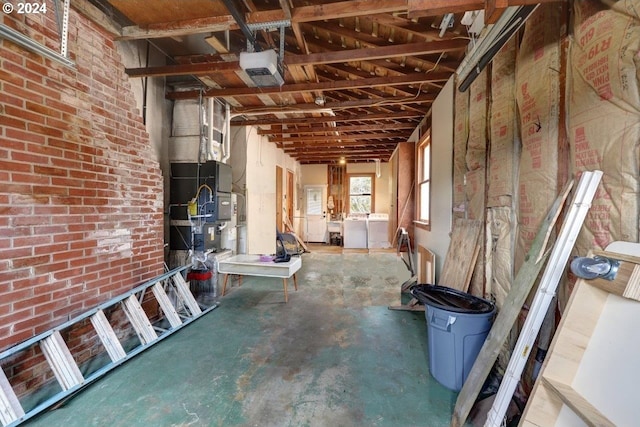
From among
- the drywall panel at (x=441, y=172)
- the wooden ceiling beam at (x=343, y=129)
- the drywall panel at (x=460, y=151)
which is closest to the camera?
the drywall panel at (x=460, y=151)

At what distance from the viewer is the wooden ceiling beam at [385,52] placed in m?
2.28

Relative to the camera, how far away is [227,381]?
6.29 feet

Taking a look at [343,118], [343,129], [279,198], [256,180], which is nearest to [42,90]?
[343,118]

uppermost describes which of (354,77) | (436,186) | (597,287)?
(354,77)

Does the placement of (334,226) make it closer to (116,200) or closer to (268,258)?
(268,258)

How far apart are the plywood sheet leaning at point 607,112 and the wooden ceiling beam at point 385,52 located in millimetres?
1060

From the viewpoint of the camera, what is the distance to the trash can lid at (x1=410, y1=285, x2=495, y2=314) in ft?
5.87

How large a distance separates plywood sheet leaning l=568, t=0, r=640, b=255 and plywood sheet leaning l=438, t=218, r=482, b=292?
101 cm

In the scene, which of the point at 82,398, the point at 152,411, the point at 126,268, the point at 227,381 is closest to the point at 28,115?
the point at 126,268

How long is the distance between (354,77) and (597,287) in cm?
313

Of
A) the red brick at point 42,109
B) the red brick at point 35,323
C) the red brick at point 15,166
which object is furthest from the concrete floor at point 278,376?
the red brick at point 42,109

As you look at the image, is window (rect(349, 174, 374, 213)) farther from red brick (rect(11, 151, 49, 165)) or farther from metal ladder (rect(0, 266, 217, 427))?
red brick (rect(11, 151, 49, 165))

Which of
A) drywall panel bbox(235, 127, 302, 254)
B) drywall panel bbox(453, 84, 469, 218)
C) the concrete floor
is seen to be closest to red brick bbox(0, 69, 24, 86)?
the concrete floor

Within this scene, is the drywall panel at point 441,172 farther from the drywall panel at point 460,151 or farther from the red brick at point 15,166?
the red brick at point 15,166
